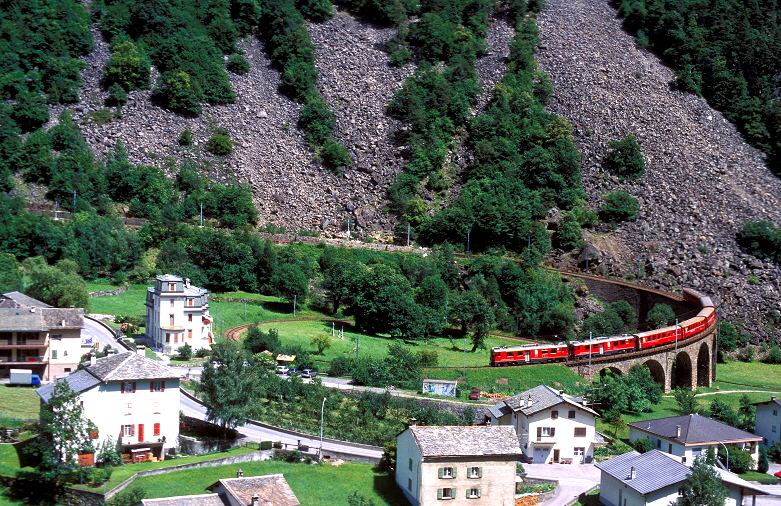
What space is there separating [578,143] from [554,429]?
220 ft

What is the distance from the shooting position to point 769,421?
74000mm

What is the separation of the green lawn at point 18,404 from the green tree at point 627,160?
77005 millimetres

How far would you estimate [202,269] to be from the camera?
97750mm

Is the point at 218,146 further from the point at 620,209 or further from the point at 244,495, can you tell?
the point at 244,495

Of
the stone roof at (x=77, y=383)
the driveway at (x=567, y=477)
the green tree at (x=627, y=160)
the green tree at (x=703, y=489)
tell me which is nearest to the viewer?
the green tree at (x=703, y=489)

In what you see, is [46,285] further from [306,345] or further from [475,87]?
[475,87]

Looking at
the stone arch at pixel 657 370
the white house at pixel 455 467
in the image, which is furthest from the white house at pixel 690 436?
the stone arch at pixel 657 370

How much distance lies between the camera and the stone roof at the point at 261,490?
4947 centimetres

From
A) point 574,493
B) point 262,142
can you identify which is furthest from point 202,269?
point 574,493

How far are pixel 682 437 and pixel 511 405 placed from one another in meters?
10.7

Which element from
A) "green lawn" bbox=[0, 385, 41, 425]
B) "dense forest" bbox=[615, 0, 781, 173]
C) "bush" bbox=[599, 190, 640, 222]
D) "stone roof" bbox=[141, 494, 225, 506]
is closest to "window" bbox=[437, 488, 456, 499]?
"stone roof" bbox=[141, 494, 225, 506]

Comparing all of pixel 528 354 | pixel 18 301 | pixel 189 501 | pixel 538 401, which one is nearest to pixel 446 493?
pixel 538 401

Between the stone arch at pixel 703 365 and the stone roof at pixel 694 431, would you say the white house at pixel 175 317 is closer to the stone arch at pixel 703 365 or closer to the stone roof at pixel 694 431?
the stone roof at pixel 694 431

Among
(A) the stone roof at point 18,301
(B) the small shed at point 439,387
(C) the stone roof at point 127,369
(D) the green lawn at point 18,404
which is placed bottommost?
(D) the green lawn at point 18,404
